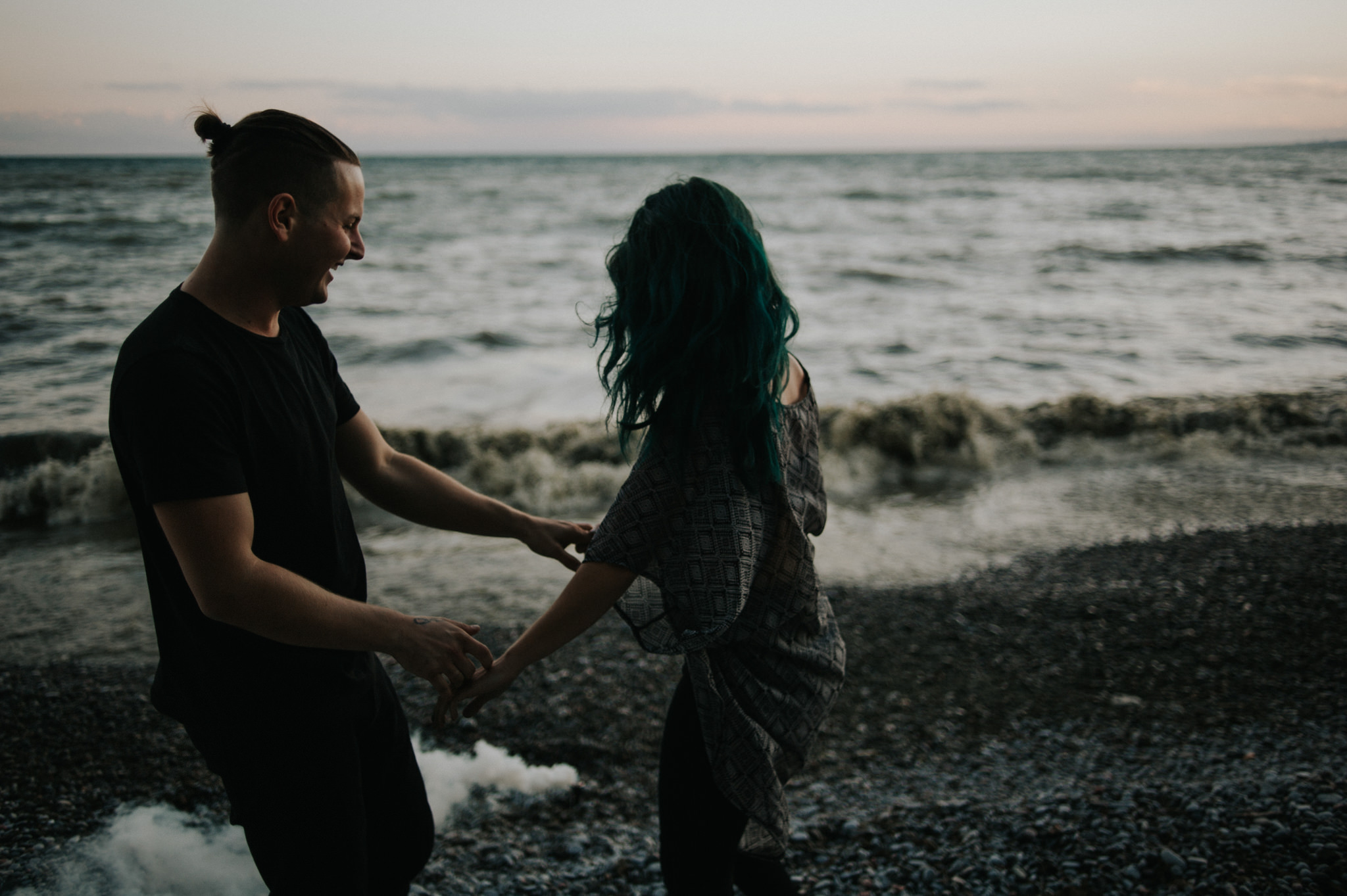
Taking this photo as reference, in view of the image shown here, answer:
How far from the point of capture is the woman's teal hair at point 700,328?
1.78 m

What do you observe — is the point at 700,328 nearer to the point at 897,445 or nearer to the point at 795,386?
the point at 795,386

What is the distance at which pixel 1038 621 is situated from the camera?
481 cm

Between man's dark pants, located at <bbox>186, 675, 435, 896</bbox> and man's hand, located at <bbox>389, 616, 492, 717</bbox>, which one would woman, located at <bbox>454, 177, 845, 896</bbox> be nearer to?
man's hand, located at <bbox>389, 616, 492, 717</bbox>

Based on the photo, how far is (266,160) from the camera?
1.74m

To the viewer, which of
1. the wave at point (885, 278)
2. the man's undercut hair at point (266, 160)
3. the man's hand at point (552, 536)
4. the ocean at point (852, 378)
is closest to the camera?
the man's undercut hair at point (266, 160)

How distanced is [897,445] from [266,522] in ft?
25.4

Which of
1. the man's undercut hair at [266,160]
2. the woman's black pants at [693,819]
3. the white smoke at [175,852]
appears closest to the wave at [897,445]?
the white smoke at [175,852]

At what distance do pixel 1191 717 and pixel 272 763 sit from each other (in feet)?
12.6

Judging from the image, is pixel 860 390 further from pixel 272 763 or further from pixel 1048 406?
pixel 272 763

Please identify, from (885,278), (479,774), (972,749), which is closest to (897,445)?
(972,749)

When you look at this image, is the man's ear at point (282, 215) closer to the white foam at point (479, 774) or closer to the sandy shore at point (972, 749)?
the sandy shore at point (972, 749)

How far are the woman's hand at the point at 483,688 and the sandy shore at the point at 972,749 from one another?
4.26ft

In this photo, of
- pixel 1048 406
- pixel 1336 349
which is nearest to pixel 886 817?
pixel 1048 406

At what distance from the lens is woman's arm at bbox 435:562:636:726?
1.88 m
